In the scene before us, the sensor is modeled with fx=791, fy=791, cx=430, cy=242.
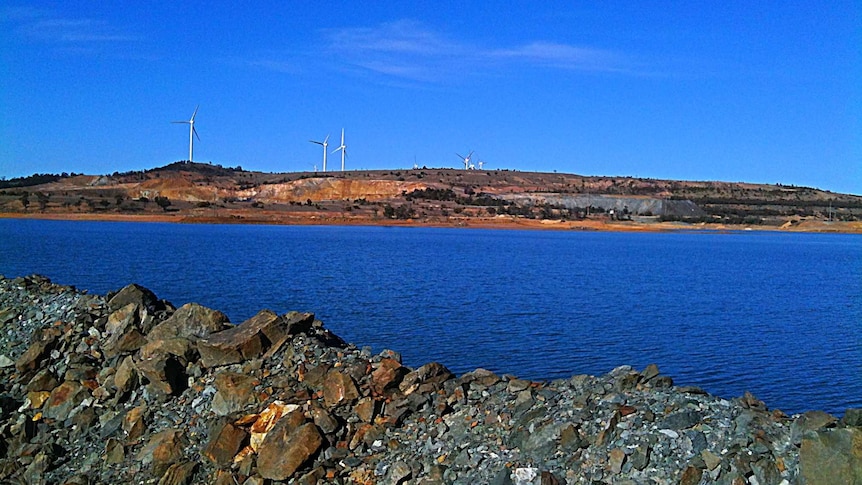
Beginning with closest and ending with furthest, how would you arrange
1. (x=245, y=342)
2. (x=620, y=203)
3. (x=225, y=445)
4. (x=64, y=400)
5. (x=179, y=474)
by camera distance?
(x=179, y=474)
(x=225, y=445)
(x=245, y=342)
(x=64, y=400)
(x=620, y=203)

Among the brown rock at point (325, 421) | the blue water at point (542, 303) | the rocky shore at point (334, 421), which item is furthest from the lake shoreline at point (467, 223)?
the brown rock at point (325, 421)

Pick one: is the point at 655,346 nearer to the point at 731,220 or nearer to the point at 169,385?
the point at 169,385

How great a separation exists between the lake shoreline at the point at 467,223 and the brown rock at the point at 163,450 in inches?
3490

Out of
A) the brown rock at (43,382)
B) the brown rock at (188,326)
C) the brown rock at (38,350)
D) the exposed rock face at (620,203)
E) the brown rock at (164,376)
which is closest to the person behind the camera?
the brown rock at (164,376)

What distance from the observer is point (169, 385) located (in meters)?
12.0

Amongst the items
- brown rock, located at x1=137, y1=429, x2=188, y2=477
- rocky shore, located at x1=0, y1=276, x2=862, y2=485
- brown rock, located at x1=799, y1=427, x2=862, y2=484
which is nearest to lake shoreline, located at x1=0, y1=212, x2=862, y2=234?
rocky shore, located at x1=0, y1=276, x2=862, y2=485

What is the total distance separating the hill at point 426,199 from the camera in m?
106

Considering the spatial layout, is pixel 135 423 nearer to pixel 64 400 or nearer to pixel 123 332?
pixel 64 400

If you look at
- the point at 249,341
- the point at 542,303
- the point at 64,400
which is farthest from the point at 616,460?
the point at 542,303

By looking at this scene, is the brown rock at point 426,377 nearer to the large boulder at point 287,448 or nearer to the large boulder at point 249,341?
the large boulder at point 287,448

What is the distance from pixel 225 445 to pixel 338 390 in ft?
5.37

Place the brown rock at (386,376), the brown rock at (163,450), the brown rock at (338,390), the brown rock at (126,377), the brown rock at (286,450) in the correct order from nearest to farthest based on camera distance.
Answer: the brown rock at (286,450) < the brown rock at (163,450) < the brown rock at (338,390) < the brown rock at (386,376) < the brown rock at (126,377)

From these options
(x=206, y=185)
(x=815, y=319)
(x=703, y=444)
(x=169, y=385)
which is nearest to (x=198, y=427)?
(x=169, y=385)

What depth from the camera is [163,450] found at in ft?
34.7
